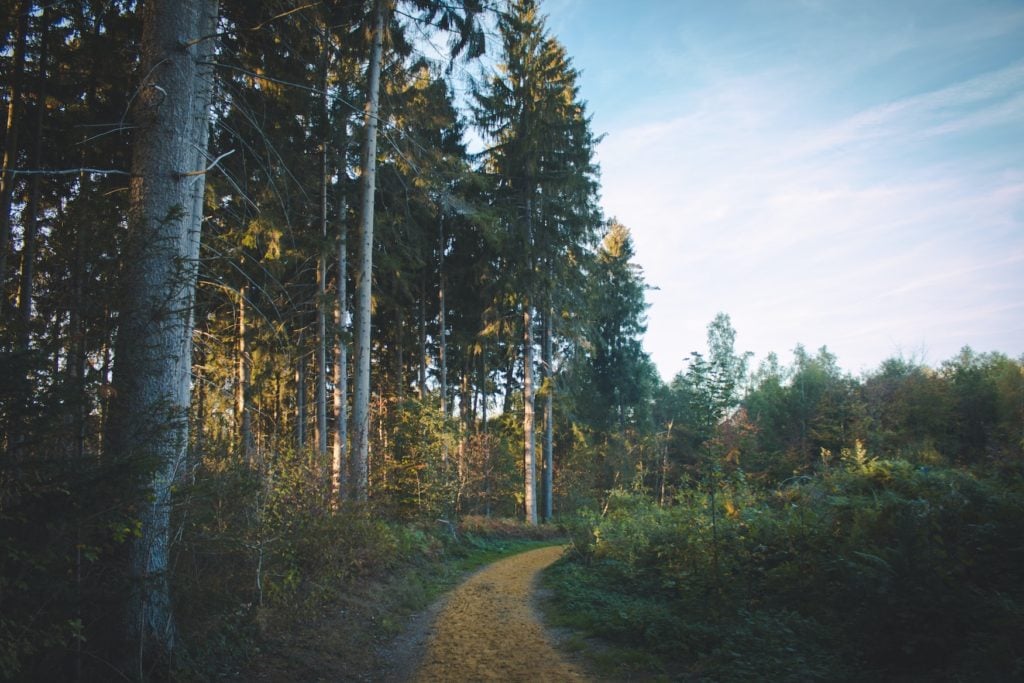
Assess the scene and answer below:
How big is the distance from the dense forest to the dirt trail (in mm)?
717

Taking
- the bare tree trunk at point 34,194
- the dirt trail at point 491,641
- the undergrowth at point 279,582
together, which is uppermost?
Answer: the bare tree trunk at point 34,194

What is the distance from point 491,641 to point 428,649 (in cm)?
84

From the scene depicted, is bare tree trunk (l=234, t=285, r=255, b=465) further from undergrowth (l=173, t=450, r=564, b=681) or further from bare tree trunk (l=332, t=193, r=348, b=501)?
bare tree trunk (l=332, t=193, r=348, b=501)

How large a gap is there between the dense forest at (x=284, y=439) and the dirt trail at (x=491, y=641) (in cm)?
72

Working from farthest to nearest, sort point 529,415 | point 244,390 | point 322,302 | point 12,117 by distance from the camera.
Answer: point 529,415
point 322,302
point 244,390
point 12,117

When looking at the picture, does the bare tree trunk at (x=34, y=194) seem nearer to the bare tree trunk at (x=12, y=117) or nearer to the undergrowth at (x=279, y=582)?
the bare tree trunk at (x=12, y=117)

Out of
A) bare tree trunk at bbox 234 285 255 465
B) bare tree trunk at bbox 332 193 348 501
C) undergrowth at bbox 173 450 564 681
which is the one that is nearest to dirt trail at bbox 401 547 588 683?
undergrowth at bbox 173 450 564 681

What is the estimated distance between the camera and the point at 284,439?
26.8ft

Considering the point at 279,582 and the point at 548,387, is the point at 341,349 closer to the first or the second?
the point at 279,582

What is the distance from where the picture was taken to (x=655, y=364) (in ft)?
129

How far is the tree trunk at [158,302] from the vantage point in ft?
14.6

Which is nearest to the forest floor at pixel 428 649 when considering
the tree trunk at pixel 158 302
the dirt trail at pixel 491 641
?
the dirt trail at pixel 491 641

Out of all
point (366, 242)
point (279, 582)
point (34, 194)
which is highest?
point (34, 194)

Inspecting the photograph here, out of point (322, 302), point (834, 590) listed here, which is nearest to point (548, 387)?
point (322, 302)
